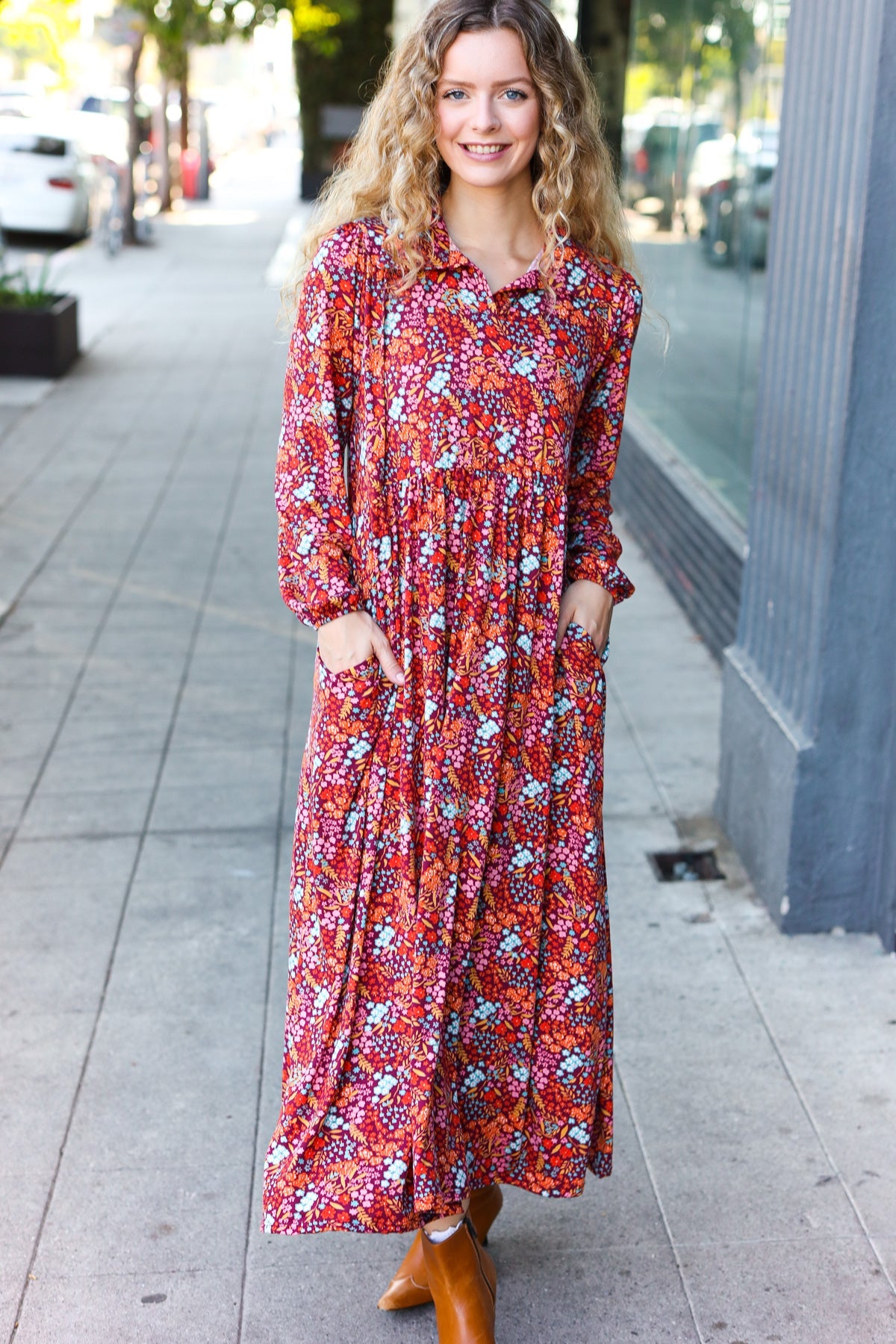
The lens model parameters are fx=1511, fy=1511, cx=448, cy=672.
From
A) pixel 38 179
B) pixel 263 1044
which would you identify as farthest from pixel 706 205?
pixel 38 179

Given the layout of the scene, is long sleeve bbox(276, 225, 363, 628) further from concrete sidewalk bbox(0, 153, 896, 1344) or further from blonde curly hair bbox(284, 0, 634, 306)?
concrete sidewalk bbox(0, 153, 896, 1344)

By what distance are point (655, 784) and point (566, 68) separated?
110 inches

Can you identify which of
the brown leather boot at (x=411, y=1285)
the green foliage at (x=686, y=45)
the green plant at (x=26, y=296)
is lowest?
the brown leather boot at (x=411, y=1285)

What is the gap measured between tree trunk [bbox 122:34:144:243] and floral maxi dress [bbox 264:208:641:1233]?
18.8m

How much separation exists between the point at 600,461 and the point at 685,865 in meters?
2.02

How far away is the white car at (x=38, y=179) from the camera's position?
64.6 ft

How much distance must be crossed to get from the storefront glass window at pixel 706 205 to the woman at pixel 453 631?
9.64ft

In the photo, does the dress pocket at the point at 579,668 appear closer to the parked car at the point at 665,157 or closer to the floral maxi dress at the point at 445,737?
the floral maxi dress at the point at 445,737

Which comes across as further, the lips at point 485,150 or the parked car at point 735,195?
the parked car at point 735,195

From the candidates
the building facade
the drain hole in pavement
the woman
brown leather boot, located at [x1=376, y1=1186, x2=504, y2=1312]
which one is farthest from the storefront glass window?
brown leather boot, located at [x1=376, y1=1186, x2=504, y2=1312]

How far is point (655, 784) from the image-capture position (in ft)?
15.4

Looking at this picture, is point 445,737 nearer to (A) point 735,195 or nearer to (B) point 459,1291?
(B) point 459,1291

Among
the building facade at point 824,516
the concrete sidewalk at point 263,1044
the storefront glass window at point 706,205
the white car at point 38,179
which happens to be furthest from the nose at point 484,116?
the white car at point 38,179

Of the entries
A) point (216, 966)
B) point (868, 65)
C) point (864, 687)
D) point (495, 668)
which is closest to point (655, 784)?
point (864, 687)
